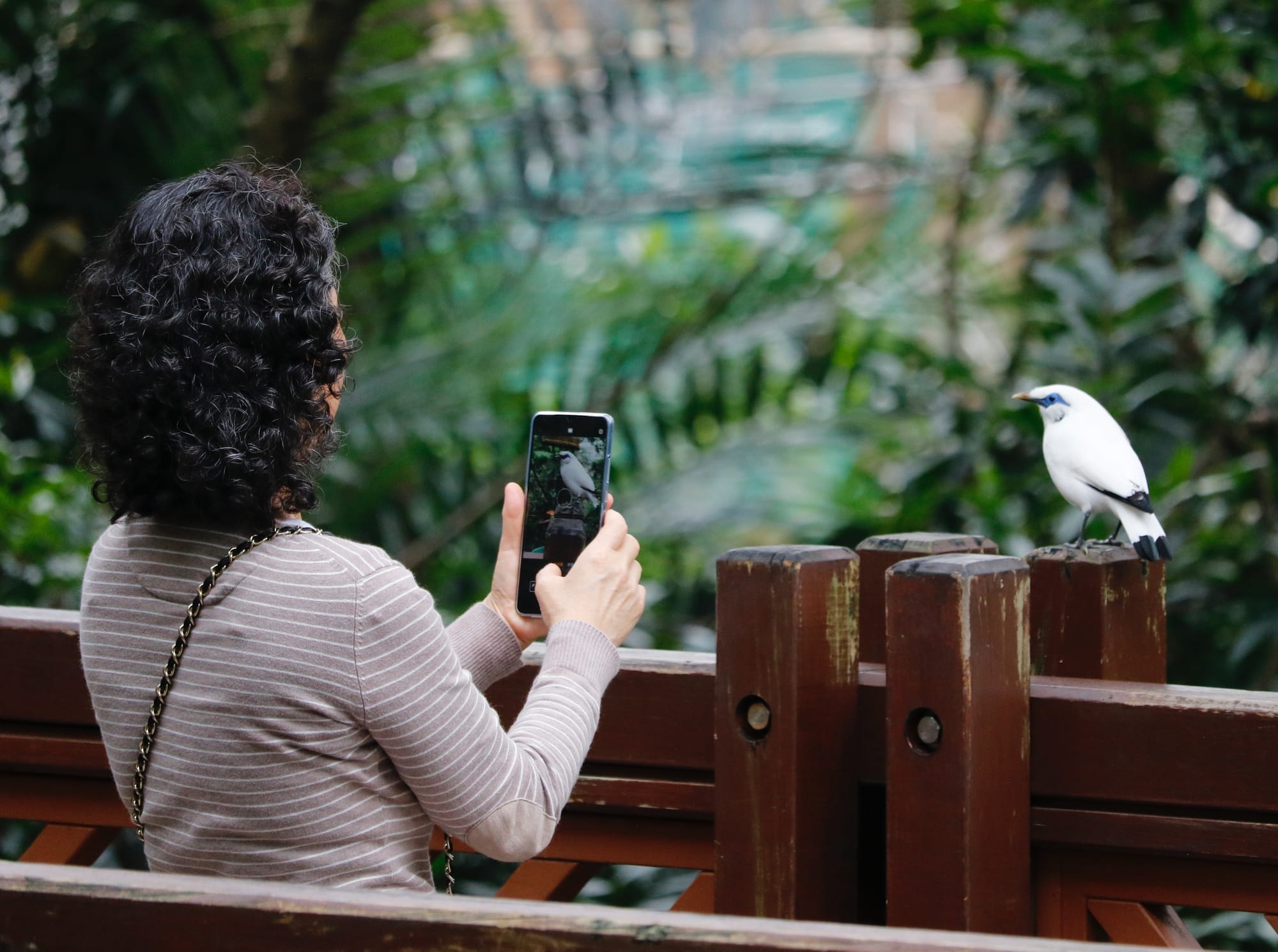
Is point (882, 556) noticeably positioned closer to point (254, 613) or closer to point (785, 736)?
point (785, 736)

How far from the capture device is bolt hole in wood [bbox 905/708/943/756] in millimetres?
858

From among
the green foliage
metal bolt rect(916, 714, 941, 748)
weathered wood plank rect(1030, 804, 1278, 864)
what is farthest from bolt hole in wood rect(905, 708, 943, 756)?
the green foliage

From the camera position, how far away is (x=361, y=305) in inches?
116

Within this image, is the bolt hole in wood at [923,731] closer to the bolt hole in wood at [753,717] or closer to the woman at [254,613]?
the bolt hole in wood at [753,717]

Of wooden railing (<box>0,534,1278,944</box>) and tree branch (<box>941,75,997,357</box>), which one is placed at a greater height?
tree branch (<box>941,75,997,357</box>)

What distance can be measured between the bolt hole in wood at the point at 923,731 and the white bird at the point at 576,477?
26 centimetres

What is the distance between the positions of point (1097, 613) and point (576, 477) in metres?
0.42

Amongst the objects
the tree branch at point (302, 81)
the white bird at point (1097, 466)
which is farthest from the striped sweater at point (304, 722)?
the tree branch at point (302, 81)

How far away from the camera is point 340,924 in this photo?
24.6 inches

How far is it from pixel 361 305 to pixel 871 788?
2.20m

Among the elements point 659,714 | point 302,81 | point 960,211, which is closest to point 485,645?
point 659,714

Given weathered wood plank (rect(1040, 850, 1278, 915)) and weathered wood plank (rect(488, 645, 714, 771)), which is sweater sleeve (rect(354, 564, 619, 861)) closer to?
weathered wood plank (rect(488, 645, 714, 771))

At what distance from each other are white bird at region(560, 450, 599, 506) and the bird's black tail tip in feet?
1.50

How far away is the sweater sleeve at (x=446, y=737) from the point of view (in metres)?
0.73
